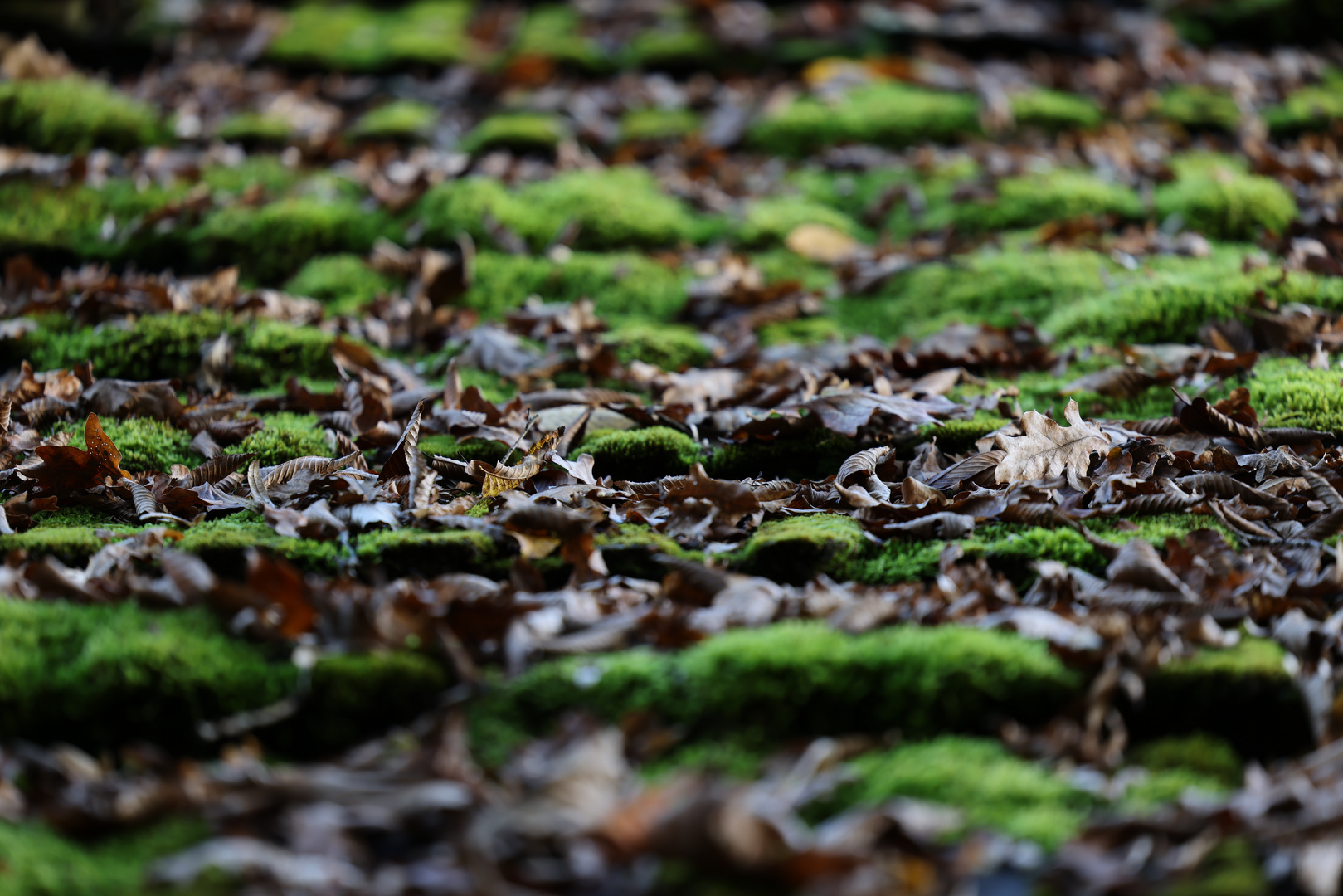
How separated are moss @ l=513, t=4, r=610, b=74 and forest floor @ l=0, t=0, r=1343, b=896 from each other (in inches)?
43.5

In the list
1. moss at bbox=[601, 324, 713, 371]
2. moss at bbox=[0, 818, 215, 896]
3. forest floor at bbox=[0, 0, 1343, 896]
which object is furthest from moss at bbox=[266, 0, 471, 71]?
moss at bbox=[0, 818, 215, 896]

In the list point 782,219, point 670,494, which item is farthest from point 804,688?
point 782,219

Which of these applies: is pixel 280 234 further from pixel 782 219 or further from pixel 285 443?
pixel 782 219

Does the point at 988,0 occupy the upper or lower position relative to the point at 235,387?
upper

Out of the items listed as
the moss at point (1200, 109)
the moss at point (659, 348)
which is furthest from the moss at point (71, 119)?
the moss at point (1200, 109)

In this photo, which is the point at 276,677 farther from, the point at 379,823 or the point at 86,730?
the point at 379,823

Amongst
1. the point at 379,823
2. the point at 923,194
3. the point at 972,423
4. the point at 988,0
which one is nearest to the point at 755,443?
the point at 972,423

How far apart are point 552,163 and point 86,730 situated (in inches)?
187

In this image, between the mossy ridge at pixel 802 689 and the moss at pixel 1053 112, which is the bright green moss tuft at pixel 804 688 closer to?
the mossy ridge at pixel 802 689

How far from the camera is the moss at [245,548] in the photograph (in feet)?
7.48

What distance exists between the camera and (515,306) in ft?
14.5

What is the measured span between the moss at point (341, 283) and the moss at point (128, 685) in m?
2.69

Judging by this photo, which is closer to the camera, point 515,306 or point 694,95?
point 515,306

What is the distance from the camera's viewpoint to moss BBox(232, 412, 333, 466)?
300 cm
